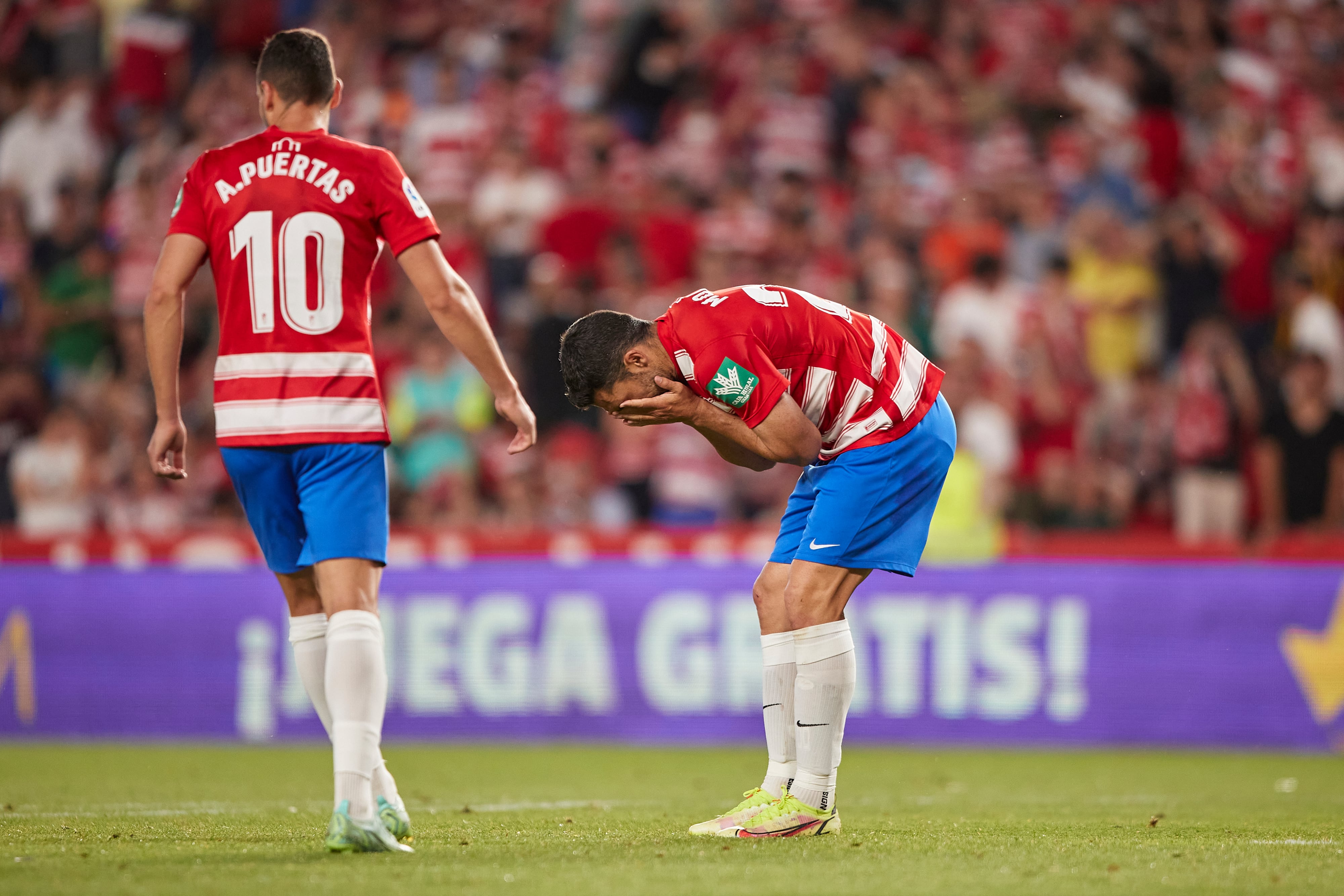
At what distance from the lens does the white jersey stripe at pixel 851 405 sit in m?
5.45

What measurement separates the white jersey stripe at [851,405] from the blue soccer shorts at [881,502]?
0.30ft

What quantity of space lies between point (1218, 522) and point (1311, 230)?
283 centimetres

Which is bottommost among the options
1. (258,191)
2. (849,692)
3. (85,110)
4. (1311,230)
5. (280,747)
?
A: (280,747)

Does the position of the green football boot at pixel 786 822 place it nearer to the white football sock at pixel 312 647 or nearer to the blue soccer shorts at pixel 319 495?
the white football sock at pixel 312 647

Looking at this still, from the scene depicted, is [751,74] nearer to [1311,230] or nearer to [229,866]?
[1311,230]

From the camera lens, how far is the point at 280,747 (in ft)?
34.9

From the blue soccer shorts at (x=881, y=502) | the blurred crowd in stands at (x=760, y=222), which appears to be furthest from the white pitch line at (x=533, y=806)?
the blurred crowd in stands at (x=760, y=222)

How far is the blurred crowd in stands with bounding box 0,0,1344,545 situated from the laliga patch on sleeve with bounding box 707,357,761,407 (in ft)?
21.1

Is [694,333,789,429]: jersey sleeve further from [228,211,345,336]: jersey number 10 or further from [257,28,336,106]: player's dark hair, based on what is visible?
[257,28,336,106]: player's dark hair

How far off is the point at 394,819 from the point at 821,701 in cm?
148

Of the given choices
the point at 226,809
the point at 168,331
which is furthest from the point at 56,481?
the point at 168,331

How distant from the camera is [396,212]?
4.97 meters

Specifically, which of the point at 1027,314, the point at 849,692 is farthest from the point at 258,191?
the point at 1027,314

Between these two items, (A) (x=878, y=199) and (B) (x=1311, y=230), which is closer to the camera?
(B) (x=1311, y=230)
